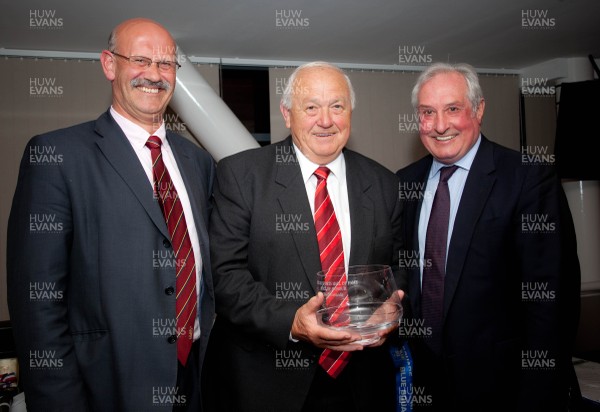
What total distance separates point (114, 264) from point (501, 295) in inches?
57.0

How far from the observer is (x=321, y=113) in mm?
1891

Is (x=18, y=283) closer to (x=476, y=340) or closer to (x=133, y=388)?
(x=133, y=388)

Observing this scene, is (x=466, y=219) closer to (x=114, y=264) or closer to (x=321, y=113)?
(x=321, y=113)

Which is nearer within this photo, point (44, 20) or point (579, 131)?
point (44, 20)

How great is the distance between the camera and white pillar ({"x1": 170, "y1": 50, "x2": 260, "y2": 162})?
3.79 m

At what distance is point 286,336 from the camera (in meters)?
1.61

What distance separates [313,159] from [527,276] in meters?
0.93

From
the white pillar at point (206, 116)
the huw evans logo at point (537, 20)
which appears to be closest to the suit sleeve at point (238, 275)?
the white pillar at point (206, 116)

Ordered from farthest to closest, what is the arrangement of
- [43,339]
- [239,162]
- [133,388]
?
[239,162] < [133,388] < [43,339]

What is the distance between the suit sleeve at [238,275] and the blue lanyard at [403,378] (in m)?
0.59

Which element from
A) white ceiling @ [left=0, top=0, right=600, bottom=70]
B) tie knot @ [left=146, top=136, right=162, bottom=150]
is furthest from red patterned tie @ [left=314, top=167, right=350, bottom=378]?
white ceiling @ [left=0, top=0, right=600, bottom=70]

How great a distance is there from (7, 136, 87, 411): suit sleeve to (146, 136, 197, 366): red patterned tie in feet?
1.04

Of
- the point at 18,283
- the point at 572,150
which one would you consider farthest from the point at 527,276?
the point at 572,150

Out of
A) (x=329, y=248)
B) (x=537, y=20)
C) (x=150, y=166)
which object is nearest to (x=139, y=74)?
(x=150, y=166)
